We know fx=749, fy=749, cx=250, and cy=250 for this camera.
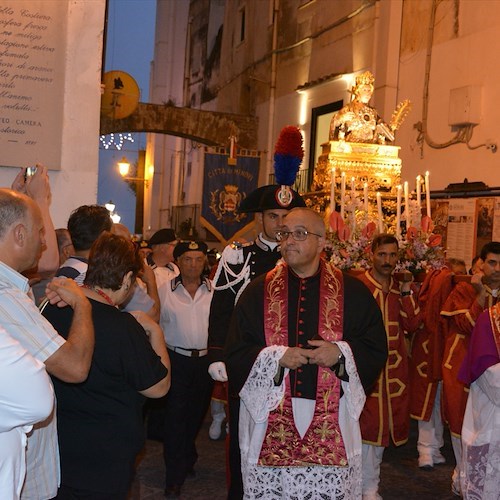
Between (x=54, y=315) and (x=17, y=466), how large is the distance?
1001 mm

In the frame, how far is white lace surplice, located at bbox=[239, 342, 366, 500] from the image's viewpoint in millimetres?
3740

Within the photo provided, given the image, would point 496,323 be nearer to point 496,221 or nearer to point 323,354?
point 323,354

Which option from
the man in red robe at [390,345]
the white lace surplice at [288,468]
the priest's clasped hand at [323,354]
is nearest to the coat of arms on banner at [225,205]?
the man in red robe at [390,345]

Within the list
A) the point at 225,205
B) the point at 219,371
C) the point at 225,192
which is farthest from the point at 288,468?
the point at 225,192

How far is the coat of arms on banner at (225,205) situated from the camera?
14508mm

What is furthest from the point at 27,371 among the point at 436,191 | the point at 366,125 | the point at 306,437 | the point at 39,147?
→ the point at 436,191

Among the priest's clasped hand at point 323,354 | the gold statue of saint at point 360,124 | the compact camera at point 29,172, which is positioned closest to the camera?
the priest's clasped hand at point 323,354

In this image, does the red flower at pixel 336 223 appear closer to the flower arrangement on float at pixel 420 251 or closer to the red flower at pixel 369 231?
the red flower at pixel 369 231

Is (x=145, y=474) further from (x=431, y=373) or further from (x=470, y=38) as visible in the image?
(x=470, y=38)

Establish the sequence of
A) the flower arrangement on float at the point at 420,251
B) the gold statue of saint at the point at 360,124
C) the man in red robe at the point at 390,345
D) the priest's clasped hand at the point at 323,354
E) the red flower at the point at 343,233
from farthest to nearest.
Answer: the gold statue of saint at the point at 360,124
the red flower at the point at 343,233
the flower arrangement on float at the point at 420,251
the man in red robe at the point at 390,345
the priest's clasped hand at the point at 323,354

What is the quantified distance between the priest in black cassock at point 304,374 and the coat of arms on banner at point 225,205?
34.3ft

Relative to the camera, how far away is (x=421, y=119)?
42.0 feet

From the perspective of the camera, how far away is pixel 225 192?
14.9 metres

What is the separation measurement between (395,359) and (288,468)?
2.51 metres
